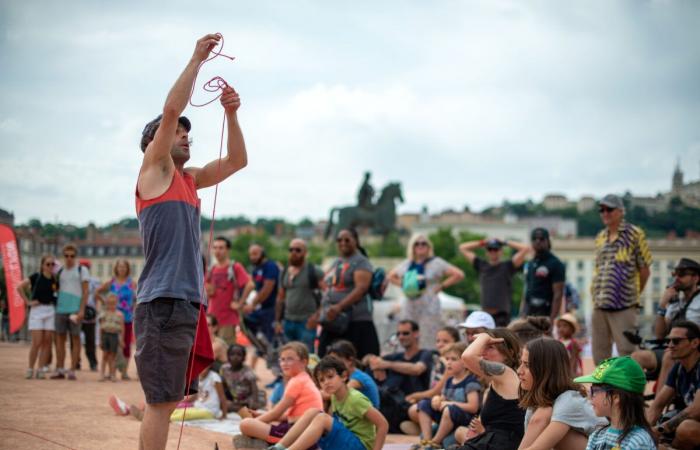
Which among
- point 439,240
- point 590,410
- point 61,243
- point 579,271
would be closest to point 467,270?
point 439,240

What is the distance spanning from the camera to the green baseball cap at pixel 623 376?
470 cm

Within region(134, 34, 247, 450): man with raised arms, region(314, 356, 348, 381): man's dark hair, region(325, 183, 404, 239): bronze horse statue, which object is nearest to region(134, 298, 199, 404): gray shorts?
region(134, 34, 247, 450): man with raised arms

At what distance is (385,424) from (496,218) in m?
154

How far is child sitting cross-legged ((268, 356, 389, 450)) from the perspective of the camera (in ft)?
21.6

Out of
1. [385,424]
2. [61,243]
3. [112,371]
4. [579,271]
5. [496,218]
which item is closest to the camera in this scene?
[385,424]

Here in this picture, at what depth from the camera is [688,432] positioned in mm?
6309

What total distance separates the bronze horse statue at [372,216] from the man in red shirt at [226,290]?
49.3 feet

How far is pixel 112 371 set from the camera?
12.4m

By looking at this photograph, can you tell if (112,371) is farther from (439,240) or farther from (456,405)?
(439,240)

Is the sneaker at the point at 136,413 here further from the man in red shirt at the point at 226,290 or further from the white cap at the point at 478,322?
the man in red shirt at the point at 226,290

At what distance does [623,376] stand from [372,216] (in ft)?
82.7

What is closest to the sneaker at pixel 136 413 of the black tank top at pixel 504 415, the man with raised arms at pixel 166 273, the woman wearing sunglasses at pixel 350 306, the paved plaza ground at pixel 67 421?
the paved plaza ground at pixel 67 421

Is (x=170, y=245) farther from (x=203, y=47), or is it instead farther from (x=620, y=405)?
(x=620, y=405)

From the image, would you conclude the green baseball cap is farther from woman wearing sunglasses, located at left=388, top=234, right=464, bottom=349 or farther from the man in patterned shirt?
woman wearing sunglasses, located at left=388, top=234, right=464, bottom=349
